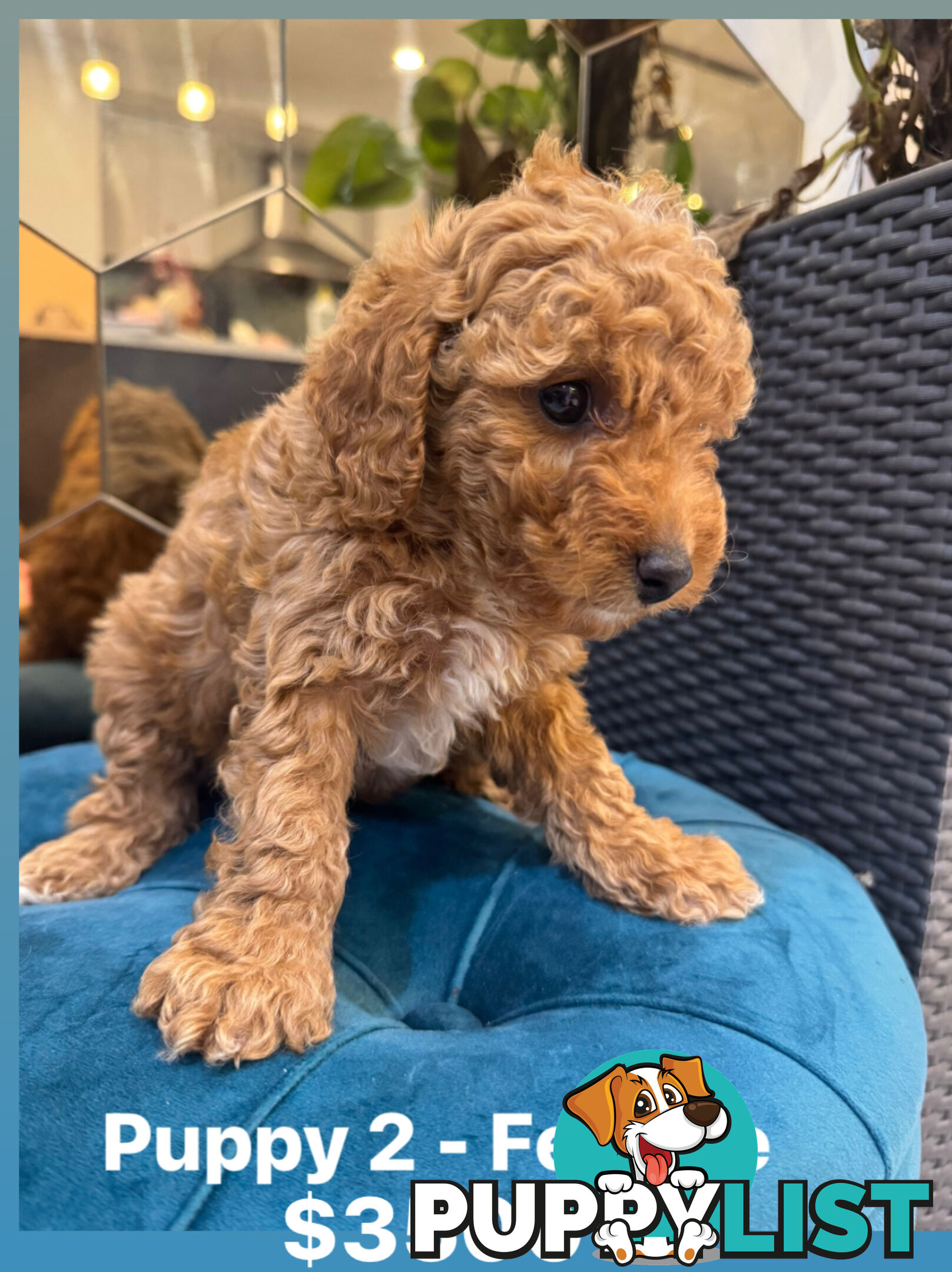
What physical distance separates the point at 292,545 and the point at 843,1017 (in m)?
1.03

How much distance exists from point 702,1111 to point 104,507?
2.14 metres

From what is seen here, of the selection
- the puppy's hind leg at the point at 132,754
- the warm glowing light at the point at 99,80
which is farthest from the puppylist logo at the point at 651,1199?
the warm glowing light at the point at 99,80

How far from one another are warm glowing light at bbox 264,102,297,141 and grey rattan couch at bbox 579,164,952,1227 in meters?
1.26

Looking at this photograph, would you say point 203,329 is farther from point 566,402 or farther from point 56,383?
point 566,402

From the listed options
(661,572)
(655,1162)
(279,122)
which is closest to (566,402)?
(661,572)

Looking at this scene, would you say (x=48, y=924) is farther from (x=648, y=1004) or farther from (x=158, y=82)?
(x=158, y=82)

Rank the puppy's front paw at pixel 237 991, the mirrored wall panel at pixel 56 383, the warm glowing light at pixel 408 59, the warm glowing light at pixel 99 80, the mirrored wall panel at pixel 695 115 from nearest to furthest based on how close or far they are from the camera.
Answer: the puppy's front paw at pixel 237 991 < the mirrored wall panel at pixel 695 115 < the warm glowing light at pixel 408 59 < the warm glowing light at pixel 99 80 < the mirrored wall panel at pixel 56 383

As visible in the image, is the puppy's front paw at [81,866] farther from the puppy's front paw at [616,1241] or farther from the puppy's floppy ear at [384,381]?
the puppy's front paw at [616,1241]

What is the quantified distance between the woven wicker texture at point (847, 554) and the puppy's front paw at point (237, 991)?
3.33 ft

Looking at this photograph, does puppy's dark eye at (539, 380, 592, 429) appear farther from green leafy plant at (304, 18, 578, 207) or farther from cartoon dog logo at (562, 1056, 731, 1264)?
cartoon dog logo at (562, 1056, 731, 1264)

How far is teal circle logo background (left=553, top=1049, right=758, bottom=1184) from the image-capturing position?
3.10 ft

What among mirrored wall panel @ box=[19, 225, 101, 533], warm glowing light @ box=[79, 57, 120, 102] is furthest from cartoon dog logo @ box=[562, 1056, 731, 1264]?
warm glowing light @ box=[79, 57, 120, 102]

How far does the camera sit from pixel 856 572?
1.54 meters

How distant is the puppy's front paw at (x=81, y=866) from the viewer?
1504mm
